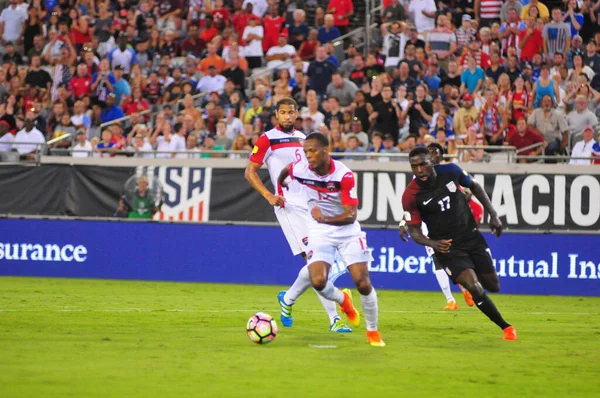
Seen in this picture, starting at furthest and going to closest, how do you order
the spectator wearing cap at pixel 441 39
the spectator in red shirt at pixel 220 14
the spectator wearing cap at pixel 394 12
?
1. the spectator in red shirt at pixel 220 14
2. the spectator wearing cap at pixel 394 12
3. the spectator wearing cap at pixel 441 39

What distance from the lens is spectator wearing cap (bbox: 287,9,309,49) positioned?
27.1 m

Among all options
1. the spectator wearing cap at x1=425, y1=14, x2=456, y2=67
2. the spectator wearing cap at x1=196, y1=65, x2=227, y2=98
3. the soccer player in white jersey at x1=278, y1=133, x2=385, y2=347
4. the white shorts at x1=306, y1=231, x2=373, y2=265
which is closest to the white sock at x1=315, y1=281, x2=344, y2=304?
the soccer player in white jersey at x1=278, y1=133, x2=385, y2=347

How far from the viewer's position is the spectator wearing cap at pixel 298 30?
88.8 ft

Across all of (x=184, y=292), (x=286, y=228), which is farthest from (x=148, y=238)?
(x=286, y=228)

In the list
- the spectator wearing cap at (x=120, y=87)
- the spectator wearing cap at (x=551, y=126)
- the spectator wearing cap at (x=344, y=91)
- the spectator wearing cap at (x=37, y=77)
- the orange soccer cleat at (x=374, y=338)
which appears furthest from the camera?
the spectator wearing cap at (x=37, y=77)

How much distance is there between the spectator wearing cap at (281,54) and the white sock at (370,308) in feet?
51.8

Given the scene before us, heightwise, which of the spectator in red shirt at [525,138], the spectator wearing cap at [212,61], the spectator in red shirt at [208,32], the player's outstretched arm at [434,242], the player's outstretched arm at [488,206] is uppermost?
the spectator in red shirt at [208,32]

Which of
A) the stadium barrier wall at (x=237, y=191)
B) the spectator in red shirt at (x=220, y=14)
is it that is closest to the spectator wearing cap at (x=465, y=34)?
the stadium barrier wall at (x=237, y=191)

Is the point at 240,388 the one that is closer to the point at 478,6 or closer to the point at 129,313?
the point at 129,313

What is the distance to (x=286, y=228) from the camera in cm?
1318

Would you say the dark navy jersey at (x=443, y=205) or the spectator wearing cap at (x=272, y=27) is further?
the spectator wearing cap at (x=272, y=27)

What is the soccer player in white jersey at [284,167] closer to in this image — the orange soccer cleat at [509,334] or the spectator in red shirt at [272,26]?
the orange soccer cleat at [509,334]

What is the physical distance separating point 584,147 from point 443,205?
10.0 meters

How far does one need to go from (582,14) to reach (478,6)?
277cm
